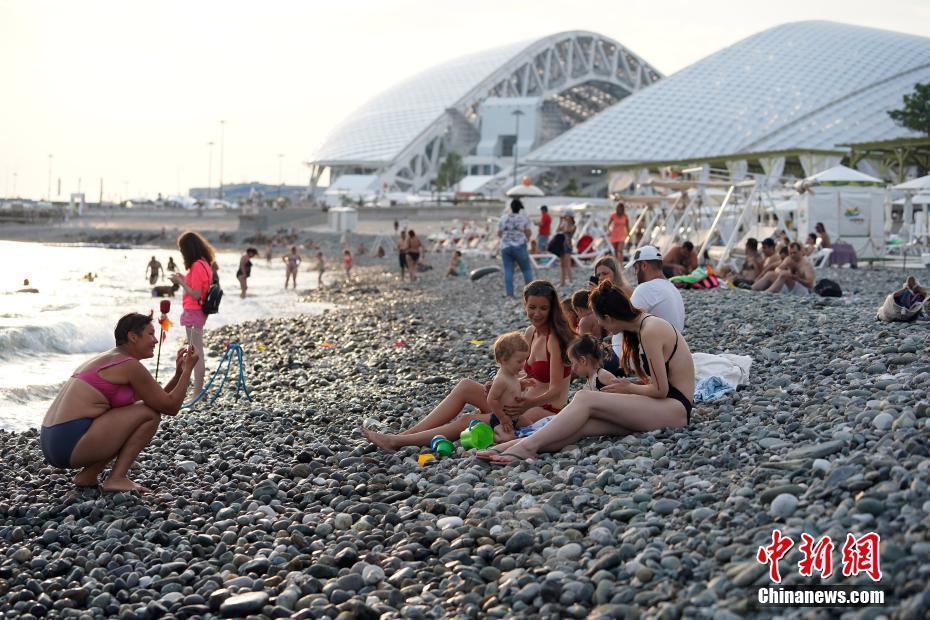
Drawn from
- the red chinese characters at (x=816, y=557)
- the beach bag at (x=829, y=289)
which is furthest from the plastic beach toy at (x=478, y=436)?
the beach bag at (x=829, y=289)

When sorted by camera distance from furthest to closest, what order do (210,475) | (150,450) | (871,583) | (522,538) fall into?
(150,450) → (210,475) → (522,538) → (871,583)

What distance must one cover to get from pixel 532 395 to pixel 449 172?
7690 centimetres

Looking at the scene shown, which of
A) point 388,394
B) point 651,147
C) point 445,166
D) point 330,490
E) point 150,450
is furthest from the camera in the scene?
point 445,166

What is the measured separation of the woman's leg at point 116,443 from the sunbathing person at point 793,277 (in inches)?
361

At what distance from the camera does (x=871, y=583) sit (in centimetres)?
317

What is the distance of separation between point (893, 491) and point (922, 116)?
1914 inches

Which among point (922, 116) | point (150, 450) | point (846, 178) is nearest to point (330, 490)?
point (150, 450)

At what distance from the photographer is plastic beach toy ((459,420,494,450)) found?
5750 mm

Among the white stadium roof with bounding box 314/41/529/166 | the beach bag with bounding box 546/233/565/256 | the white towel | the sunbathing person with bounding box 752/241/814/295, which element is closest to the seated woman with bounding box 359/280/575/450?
the white towel

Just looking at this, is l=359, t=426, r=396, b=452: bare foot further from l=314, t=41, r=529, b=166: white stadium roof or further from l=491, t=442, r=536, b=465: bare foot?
l=314, t=41, r=529, b=166: white stadium roof

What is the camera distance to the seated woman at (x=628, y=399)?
539 cm

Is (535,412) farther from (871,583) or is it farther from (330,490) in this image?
(871,583)

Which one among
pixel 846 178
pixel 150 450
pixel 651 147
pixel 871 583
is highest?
pixel 651 147

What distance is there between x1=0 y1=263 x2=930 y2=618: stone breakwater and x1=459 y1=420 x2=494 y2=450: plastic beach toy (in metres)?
0.16
